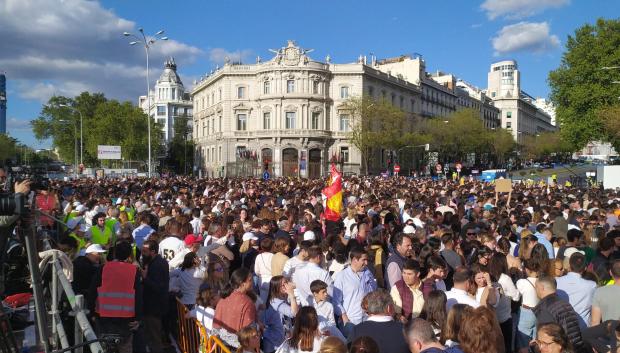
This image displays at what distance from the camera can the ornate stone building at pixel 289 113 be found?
191ft

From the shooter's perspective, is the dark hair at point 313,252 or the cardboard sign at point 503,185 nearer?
the dark hair at point 313,252

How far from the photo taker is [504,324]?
6059 millimetres

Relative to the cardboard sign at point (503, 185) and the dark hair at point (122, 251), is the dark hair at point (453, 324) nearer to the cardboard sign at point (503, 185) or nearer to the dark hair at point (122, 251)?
the dark hair at point (122, 251)

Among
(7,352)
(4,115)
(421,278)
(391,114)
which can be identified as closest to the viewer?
(7,352)

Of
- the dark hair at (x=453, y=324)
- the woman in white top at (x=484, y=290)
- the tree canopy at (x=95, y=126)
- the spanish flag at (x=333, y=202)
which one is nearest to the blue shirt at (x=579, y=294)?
the woman in white top at (x=484, y=290)

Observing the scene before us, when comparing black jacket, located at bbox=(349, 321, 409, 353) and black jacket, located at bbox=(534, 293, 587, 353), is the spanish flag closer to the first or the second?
black jacket, located at bbox=(534, 293, 587, 353)

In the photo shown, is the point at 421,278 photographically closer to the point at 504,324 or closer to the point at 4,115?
the point at 504,324

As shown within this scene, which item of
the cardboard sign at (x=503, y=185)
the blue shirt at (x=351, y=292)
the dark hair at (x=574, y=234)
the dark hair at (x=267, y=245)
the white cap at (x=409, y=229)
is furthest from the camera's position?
the cardboard sign at (x=503, y=185)

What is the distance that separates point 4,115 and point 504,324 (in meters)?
195

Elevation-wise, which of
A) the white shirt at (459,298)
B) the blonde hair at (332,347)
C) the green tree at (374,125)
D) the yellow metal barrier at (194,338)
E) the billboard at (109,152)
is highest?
the green tree at (374,125)

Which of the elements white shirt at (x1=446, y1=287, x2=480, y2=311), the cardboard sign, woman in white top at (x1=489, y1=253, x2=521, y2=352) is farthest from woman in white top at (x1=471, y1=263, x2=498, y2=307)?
the cardboard sign

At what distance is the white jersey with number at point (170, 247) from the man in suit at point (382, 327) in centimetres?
420

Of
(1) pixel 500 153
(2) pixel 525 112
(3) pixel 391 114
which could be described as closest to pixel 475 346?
(3) pixel 391 114

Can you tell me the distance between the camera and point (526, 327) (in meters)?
5.82
